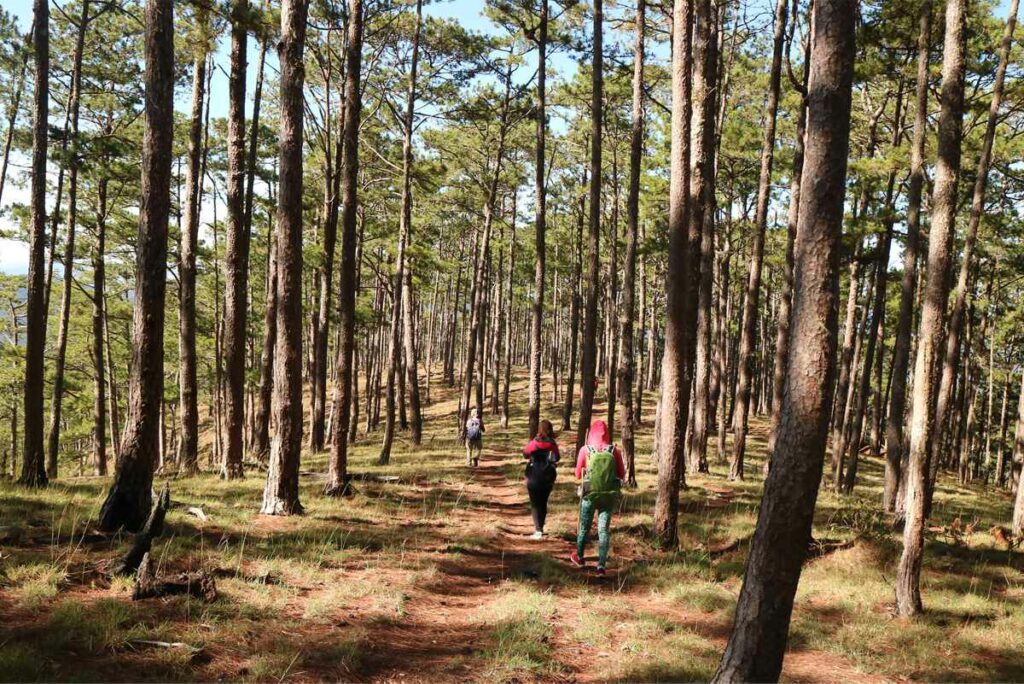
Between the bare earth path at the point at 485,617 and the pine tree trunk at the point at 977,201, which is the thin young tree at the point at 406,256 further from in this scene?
the pine tree trunk at the point at 977,201

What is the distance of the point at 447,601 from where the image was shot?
253 inches

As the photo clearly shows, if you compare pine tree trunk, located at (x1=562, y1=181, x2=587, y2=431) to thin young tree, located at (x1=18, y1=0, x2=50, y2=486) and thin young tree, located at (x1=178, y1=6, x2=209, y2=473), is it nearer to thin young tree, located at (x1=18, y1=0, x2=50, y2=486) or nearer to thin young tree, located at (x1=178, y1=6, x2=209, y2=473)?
thin young tree, located at (x1=178, y1=6, x2=209, y2=473)

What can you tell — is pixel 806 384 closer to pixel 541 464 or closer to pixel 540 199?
pixel 541 464

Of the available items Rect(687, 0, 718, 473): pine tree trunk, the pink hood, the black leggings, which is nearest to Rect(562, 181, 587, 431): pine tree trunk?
Rect(687, 0, 718, 473): pine tree trunk

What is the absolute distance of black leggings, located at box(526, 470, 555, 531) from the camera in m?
9.07

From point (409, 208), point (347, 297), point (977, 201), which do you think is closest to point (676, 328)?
point (347, 297)

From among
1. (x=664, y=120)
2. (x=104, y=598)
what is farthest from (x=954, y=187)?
(x=664, y=120)

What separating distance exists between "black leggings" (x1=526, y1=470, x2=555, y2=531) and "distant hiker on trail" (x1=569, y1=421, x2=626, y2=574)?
1209 mm

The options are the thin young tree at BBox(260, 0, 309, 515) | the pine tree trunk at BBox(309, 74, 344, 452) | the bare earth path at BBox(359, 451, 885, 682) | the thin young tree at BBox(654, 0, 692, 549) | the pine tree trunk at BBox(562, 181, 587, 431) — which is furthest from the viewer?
the pine tree trunk at BBox(562, 181, 587, 431)

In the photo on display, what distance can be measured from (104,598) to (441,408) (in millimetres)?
34319

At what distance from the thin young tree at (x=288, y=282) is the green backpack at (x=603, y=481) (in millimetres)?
4580

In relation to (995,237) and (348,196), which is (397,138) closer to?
(348,196)

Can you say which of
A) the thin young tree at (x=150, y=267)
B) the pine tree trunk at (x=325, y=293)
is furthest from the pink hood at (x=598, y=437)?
the pine tree trunk at (x=325, y=293)

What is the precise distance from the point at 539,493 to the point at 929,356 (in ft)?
18.3
